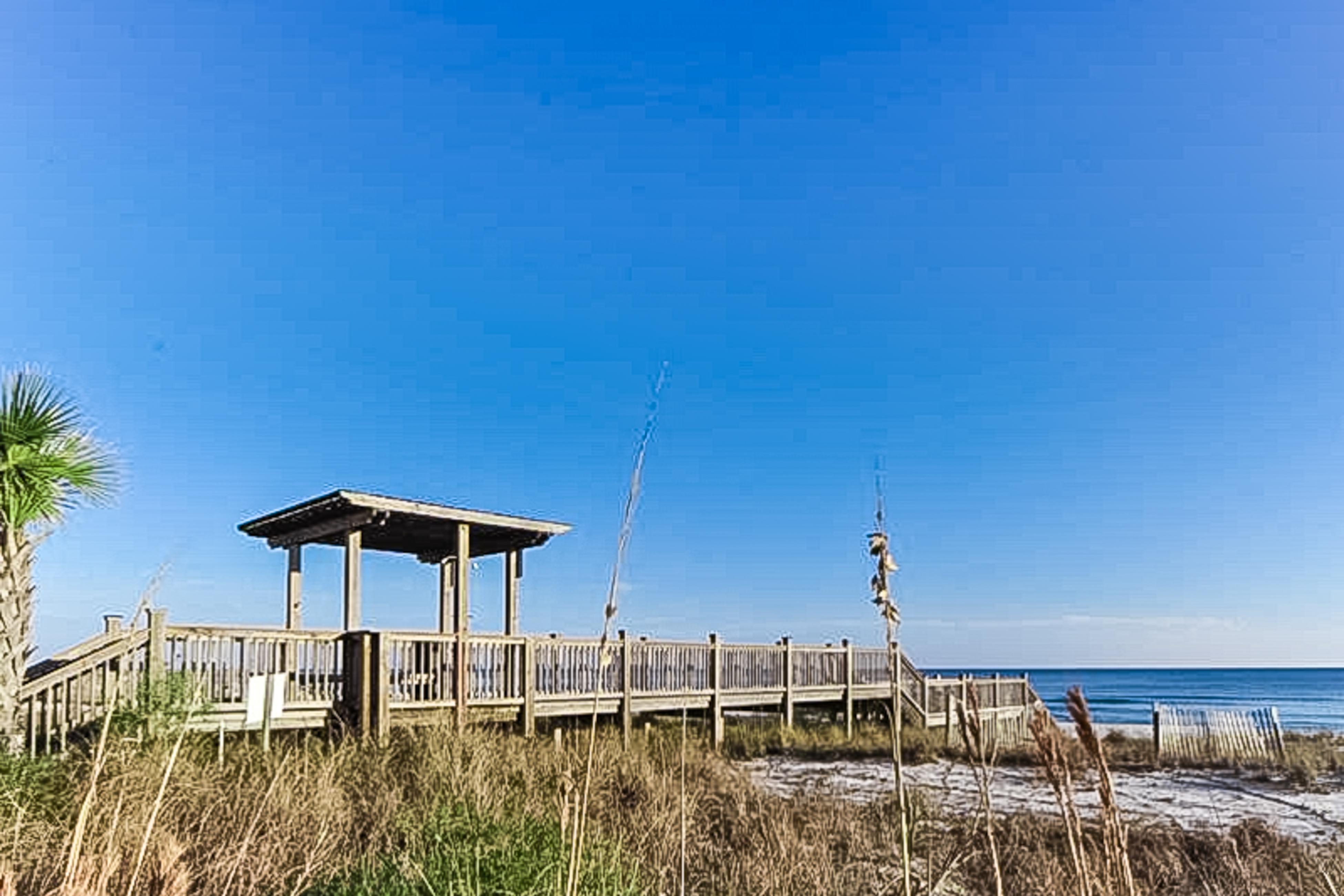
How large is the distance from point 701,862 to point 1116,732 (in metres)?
20.2

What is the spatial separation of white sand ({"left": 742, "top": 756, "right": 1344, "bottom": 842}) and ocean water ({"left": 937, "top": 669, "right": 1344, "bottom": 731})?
18886 mm

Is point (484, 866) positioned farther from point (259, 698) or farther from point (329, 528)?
→ point (329, 528)

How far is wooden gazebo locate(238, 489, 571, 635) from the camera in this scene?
48.1ft

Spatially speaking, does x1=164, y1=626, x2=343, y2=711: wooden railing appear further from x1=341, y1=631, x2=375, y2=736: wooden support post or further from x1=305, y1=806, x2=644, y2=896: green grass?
x1=305, y1=806, x2=644, y2=896: green grass

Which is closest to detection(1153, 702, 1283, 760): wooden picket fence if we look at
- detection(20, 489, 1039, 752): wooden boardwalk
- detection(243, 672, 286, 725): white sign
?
detection(20, 489, 1039, 752): wooden boardwalk

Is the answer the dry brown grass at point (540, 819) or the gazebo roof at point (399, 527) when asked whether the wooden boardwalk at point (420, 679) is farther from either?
the gazebo roof at point (399, 527)

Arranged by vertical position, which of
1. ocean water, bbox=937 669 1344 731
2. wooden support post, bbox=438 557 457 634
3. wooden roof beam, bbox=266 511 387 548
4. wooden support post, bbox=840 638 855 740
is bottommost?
ocean water, bbox=937 669 1344 731

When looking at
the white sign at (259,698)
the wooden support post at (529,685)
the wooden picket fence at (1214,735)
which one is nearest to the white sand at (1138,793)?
the wooden picket fence at (1214,735)

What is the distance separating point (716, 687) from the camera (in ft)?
61.6

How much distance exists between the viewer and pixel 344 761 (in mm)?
10086

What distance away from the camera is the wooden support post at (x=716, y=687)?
61.0 ft

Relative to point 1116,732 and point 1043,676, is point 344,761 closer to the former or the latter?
point 1116,732

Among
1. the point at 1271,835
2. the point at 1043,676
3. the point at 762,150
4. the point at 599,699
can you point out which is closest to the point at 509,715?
the point at 762,150

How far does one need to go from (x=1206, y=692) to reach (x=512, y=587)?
66737 mm
